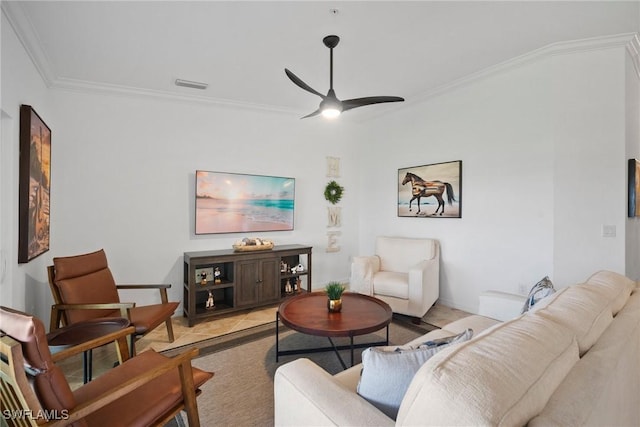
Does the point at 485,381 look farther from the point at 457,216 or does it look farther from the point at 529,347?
the point at 457,216

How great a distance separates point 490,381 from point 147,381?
134 centimetres

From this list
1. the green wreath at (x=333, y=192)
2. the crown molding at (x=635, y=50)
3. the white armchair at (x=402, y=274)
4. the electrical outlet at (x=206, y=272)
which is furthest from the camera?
the green wreath at (x=333, y=192)

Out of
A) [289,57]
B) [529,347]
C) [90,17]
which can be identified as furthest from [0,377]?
[289,57]

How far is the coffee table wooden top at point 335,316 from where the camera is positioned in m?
2.17

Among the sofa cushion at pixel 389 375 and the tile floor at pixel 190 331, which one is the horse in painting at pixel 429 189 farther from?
the sofa cushion at pixel 389 375

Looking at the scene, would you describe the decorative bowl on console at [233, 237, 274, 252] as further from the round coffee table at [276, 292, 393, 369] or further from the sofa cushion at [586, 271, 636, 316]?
the sofa cushion at [586, 271, 636, 316]

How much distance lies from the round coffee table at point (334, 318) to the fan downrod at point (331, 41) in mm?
2320

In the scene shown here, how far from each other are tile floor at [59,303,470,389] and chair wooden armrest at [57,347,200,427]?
1.38 m

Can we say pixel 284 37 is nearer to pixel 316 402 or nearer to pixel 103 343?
pixel 103 343

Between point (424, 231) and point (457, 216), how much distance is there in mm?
531

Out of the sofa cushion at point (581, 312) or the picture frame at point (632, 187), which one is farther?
the picture frame at point (632, 187)

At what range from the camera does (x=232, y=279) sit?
365 centimetres

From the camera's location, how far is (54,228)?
3.19 m

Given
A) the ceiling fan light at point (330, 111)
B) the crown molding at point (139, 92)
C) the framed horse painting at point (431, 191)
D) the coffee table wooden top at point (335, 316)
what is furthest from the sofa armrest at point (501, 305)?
the crown molding at point (139, 92)
